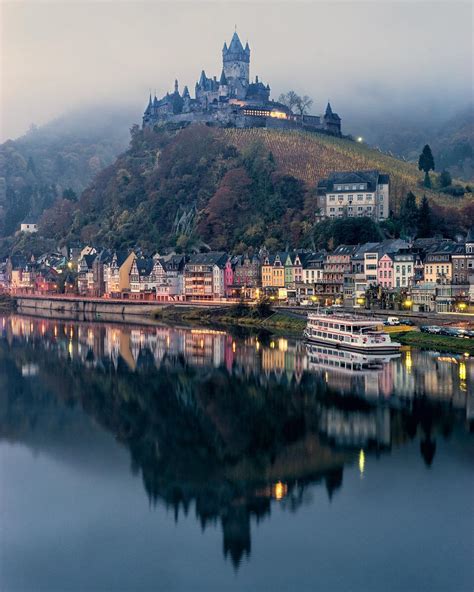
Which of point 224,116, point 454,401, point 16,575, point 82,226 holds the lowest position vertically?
point 16,575

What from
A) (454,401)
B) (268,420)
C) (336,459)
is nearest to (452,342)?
(454,401)

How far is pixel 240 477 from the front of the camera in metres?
20.3

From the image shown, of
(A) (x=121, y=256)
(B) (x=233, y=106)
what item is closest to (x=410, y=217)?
(A) (x=121, y=256)

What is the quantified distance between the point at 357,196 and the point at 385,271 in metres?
14.6

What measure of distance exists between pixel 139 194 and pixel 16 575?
73.5m

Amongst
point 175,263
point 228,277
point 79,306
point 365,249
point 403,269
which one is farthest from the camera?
point 79,306

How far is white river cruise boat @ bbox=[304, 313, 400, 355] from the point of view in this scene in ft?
116

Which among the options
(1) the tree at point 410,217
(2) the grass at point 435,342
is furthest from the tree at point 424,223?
(2) the grass at point 435,342

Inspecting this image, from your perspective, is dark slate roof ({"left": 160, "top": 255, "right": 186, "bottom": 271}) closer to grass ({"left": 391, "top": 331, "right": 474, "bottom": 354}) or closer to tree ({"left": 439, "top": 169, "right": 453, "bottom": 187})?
tree ({"left": 439, "top": 169, "right": 453, "bottom": 187})

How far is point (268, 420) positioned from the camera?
25.2m

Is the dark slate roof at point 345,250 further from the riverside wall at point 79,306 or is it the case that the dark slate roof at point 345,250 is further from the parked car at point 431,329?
the parked car at point 431,329

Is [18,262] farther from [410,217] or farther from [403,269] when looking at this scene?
[403,269]

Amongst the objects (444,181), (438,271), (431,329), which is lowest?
(431,329)

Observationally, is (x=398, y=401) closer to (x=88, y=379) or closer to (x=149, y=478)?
(x=149, y=478)
